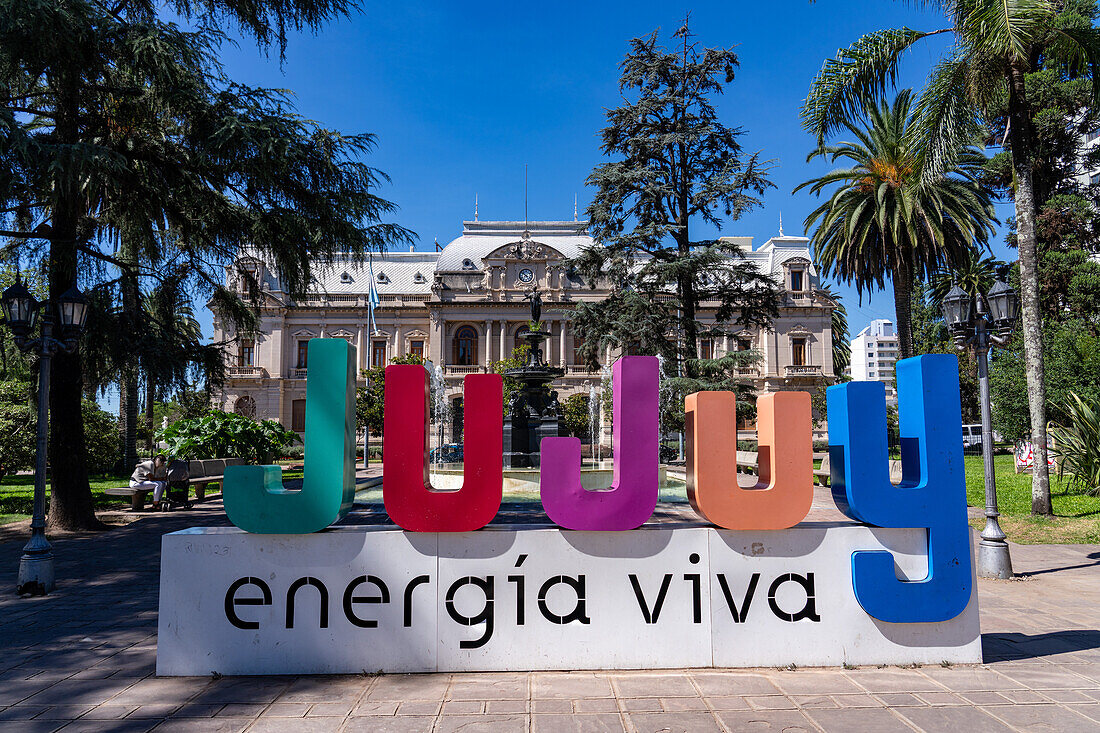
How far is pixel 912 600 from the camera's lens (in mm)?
4609

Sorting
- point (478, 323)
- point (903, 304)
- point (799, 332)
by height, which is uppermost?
point (478, 323)

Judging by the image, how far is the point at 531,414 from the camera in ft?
52.5

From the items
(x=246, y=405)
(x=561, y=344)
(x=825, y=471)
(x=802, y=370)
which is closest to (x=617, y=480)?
(x=825, y=471)

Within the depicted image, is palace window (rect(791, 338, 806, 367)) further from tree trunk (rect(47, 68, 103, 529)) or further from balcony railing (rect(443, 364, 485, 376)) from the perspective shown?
tree trunk (rect(47, 68, 103, 529))

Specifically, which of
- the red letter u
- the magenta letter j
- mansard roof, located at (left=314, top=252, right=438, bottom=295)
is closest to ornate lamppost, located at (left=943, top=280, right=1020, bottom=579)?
the magenta letter j

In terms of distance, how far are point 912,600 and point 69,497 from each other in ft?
41.2

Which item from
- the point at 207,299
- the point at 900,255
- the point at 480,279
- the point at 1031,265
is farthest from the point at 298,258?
the point at 480,279

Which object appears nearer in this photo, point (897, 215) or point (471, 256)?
point (897, 215)

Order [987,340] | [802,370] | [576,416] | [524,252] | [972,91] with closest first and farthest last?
[987,340] → [972,91] → [576,416] → [524,252] → [802,370]

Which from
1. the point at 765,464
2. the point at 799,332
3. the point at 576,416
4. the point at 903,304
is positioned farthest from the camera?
the point at 799,332

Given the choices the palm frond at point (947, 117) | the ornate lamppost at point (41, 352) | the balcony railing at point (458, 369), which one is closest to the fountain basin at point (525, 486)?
the ornate lamppost at point (41, 352)

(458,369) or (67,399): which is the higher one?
(458,369)

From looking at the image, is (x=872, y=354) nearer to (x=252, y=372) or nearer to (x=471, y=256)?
(x=471, y=256)

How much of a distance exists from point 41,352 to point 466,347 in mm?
42563
